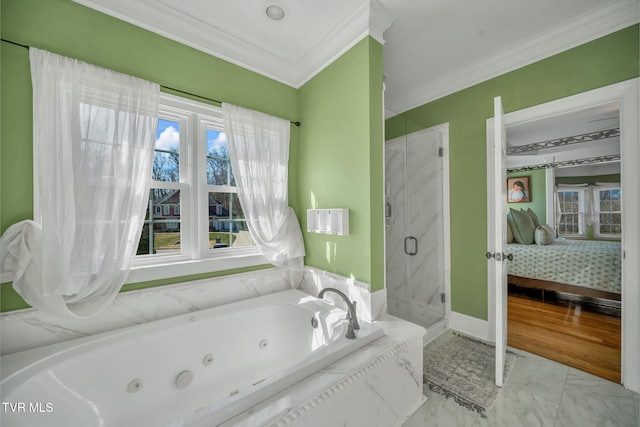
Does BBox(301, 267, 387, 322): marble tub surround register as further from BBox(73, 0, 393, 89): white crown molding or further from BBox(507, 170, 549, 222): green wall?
BBox(507, 170, 549, 222): green wall

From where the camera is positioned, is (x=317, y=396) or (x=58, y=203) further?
(x=58, y=203)

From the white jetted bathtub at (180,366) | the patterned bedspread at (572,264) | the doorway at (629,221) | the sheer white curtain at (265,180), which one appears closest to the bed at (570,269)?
the patterned bedspread at (572,264)

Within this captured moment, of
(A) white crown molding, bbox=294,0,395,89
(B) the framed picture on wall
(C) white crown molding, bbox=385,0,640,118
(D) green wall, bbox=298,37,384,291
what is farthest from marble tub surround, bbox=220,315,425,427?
(B) the framed picture on wall

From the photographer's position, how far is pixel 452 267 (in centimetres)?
252

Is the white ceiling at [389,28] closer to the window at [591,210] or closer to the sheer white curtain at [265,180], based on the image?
the sheer white curtain at [265,180]

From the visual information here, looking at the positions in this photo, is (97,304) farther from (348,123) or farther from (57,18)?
(348,123)

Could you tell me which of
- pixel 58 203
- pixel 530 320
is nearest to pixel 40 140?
pixel 58 203

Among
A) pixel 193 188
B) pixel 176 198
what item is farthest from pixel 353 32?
pixel 176 198

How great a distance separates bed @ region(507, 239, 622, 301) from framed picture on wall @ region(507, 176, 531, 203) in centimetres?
178

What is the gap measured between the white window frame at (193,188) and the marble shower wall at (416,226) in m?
1.79

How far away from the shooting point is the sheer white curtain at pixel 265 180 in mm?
1957

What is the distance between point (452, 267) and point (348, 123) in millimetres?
1846

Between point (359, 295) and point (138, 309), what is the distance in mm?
1509

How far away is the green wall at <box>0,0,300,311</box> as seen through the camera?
1286mm
